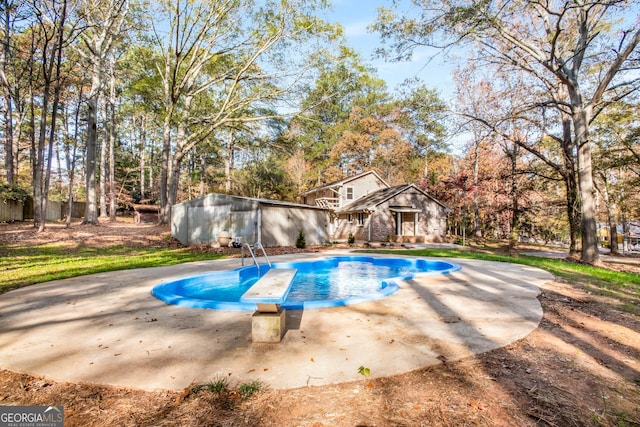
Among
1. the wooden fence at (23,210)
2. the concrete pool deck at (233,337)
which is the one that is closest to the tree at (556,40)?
the concrete pool deck at (233,337)

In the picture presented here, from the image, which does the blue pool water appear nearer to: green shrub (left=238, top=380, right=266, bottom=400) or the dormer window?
green shrub (left=238, top=380, right=266, bottom=400)

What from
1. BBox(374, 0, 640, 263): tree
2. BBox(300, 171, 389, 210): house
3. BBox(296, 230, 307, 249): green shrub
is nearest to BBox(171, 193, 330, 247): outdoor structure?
BBox(296, 230, 307, 249): green shrub

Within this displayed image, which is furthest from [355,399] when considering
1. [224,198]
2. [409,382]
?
[224,198]

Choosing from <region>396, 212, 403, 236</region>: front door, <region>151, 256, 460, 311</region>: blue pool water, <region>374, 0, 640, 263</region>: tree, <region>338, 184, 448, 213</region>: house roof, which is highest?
<region>374, 0, 640, 263</region>: tree

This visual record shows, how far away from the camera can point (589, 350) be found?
2.97 meters

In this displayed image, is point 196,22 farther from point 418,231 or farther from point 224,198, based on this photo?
point 418,231

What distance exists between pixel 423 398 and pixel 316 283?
675 cm

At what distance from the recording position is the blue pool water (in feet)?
15.2

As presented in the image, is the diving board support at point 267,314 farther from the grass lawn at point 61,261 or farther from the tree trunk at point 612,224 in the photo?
the tree trunk at point 612,224

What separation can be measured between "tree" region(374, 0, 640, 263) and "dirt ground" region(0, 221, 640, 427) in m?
9.95

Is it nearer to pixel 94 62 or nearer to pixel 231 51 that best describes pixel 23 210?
pixel 94 62

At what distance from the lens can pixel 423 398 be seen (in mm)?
2127

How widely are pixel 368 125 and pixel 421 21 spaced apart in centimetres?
1930

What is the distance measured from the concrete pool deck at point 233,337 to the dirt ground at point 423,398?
13cm
